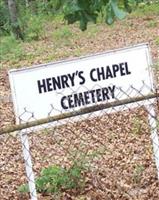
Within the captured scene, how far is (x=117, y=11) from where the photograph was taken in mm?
3039

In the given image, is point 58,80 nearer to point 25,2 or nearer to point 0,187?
point 0,187

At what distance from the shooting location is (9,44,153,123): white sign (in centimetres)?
498

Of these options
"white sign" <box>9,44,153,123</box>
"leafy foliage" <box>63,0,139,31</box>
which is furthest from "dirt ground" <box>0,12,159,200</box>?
"leafy foliage" <box>63,0,139,31</box>

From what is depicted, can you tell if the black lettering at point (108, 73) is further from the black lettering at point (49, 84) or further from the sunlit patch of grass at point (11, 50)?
the sunlit patch of grass at point (11, 50)

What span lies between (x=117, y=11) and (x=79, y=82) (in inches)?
80.6

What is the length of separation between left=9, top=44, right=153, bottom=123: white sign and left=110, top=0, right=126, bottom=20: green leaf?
1.98 meters

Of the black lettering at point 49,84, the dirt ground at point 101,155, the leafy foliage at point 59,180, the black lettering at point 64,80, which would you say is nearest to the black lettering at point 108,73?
the black lettering at point 64,80

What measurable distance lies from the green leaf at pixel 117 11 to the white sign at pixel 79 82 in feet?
6.49

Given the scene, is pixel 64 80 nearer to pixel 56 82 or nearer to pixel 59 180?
pixel 56 82

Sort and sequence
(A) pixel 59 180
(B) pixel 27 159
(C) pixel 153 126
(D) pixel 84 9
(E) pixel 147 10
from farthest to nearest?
(E) pixel 147 10 < (A) pixel 59 180 < (C) pixel 153 126 < (B) pixel 27 159 < (D) pixel 84 9

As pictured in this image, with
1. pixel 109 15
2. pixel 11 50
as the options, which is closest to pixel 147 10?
pixel 11 50

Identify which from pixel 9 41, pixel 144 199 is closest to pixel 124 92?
pixel 144 199

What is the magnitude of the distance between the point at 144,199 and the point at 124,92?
1.13 metres

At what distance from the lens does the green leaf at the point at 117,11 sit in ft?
9.81
